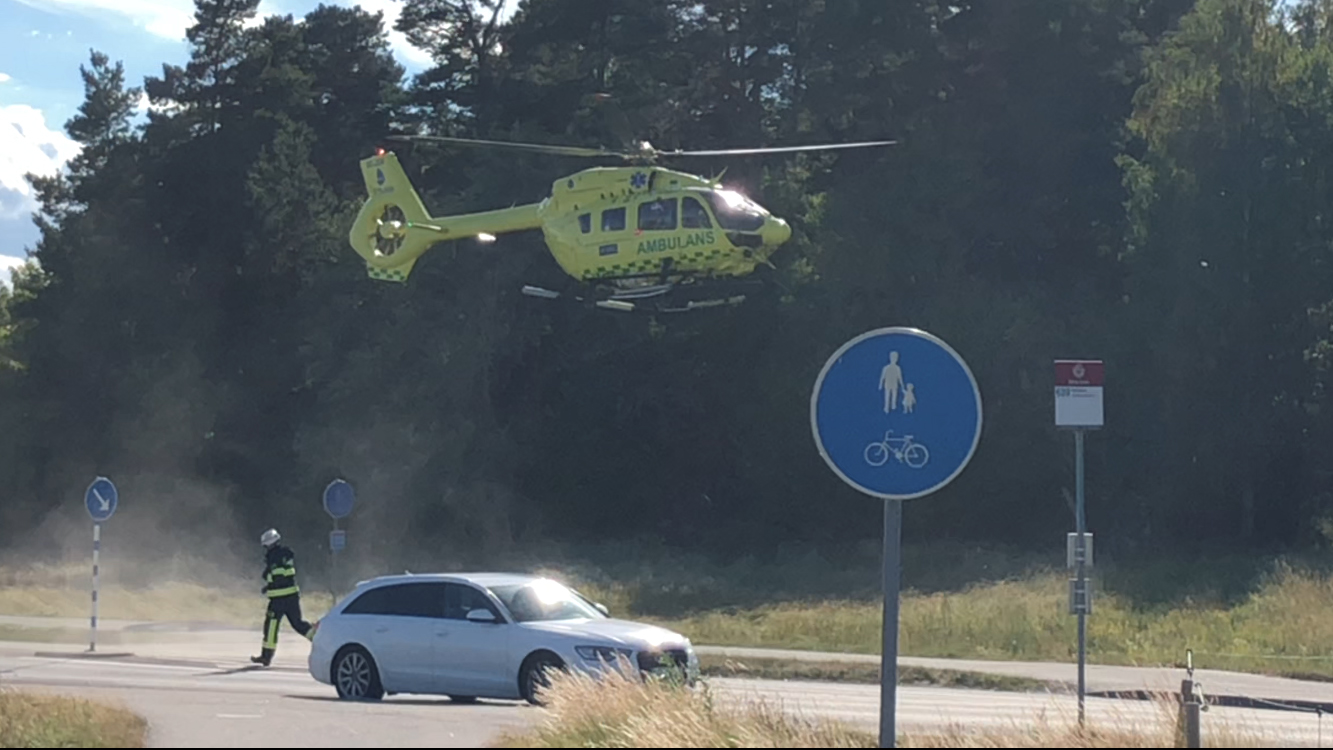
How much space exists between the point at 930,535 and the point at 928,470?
42035 mm

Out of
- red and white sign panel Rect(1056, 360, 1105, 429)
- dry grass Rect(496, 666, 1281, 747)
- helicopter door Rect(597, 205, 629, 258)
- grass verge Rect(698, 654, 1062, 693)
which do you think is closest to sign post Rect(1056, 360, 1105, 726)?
red and white sign panel Rect(1056, 360, 1105, 429)

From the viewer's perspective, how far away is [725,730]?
30.0 ft

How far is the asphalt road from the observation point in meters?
9.60

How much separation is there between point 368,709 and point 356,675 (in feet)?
17.4

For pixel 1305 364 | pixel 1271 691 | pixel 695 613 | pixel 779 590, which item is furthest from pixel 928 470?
pixel 1305 364

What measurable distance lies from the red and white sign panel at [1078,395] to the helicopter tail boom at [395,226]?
20016 millimetres

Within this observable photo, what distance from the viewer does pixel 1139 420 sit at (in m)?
47.2

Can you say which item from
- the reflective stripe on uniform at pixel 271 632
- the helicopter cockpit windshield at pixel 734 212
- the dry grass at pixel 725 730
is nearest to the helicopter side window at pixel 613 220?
the helicopter cockpit windshield at pixel 734 212

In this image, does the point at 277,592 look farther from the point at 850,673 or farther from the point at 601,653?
the point at 601,653

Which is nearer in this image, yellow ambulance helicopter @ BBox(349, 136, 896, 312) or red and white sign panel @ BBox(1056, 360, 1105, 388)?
red and white sign panel @ BBox(1056, 360, 1105, 388)

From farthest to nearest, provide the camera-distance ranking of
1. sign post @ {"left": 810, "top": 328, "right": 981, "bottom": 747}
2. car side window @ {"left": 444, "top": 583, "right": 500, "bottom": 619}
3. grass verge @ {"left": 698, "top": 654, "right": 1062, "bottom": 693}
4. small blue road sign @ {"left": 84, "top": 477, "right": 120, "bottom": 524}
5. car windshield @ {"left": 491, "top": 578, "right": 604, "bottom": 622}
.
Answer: small blue road sign @ {"left": 84, "top": 477, "right": 120, "bottom": 524} → grass verge @ {"left": 698, "top": 654, "right": 1062, "bottom": 693} → car side window @ {"left": 444, "top": 583, "right": 500, "bottom": 619} → car windshield @ {"left": 491, "top": 578, "right": 604, "bottom": 622} → sign post @ {"left": 810, "top": 328, "right": 981, "bottom": 747}

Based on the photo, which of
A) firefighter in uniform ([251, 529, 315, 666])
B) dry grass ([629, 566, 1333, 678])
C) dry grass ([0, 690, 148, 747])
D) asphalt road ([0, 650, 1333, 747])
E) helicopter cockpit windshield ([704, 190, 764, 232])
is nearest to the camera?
asphalt road ([0, 650, 1333, 747])

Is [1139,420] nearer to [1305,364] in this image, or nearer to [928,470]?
[1305,364]

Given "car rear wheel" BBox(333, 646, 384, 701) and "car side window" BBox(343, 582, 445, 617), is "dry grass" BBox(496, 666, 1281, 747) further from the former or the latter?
"car rear wheel" BBox(333, 646, 384, 701)
